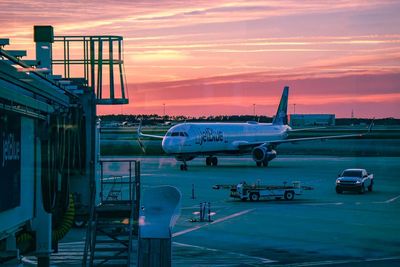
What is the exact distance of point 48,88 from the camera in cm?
1550

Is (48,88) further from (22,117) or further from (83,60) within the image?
(83,60)

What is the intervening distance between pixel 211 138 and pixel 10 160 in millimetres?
65767

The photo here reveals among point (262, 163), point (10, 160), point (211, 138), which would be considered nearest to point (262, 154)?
point (262, 163)

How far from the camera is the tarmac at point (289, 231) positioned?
27.3 meters

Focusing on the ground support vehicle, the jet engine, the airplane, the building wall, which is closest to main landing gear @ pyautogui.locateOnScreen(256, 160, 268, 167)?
the airplane

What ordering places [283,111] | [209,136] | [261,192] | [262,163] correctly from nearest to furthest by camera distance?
[261,192]
[209,136]
[262,163]
[283,111]

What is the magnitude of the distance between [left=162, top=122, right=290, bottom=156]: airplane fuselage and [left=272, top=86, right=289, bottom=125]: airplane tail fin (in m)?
8.88

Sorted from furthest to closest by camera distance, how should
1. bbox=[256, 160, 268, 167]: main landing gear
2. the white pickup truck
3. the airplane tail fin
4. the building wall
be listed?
the airplane tail fin
bbox=[256, 160, 268, 167]: main landing gear
the white pickup truck
the building wall

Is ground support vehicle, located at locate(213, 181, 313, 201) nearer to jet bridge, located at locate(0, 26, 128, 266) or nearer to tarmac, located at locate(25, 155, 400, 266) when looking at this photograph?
tarmac, located at locate(25, 155, 400, 266)

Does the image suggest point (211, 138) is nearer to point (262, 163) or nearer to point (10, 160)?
point (262, 163)

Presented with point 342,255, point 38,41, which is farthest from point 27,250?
point 342,255

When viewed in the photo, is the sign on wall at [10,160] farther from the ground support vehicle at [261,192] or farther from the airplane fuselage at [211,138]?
the airplane fuselage at [211,138]

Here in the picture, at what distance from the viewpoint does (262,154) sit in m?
81.6

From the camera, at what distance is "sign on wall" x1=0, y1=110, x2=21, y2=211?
13008mm
